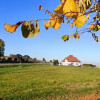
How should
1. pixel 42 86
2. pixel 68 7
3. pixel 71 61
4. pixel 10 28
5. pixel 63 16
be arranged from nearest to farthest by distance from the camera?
pixel 68 7
pixel 10 28
pixel 63 16
pixel 42 86
pixel 71 61

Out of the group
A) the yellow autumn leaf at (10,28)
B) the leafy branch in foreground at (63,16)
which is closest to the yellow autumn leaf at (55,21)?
the leafy branch in foreground at (63,16)

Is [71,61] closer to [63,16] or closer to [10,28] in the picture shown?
[63,16]

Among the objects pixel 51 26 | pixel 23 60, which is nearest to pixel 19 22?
pixel 51 26

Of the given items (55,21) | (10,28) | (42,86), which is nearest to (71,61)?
(42,86)

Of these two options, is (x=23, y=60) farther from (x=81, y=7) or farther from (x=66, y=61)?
(x=81, y=7)

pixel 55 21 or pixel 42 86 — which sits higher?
pixel 55 21

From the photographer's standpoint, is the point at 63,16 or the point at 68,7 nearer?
the point at 68,7

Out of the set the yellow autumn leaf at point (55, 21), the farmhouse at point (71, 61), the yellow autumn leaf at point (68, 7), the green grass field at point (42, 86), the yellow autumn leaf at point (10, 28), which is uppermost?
the farmhouse at point (71, 61)

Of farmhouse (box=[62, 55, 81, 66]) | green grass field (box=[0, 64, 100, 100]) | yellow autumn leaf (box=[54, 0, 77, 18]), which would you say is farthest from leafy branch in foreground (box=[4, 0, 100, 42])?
farmhouse (box=[62, 55, 81, 66])

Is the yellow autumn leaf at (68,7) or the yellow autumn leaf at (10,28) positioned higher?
the yellow autumn leaf at (68,7)

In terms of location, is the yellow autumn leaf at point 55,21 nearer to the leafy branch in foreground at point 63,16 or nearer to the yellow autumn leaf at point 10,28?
the leafy branch in foreground at point 63,16

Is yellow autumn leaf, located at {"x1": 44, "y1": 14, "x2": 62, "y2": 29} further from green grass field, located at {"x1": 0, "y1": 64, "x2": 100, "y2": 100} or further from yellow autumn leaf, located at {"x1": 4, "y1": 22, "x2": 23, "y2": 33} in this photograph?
green grass field, located at {"x1": 0, "y1": 64, "x2": 100, "y2": 100}

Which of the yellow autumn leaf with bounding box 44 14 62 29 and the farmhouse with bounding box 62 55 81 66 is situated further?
the farmhouse with bounding box 62 55 81 66

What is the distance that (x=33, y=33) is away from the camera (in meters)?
0.85
